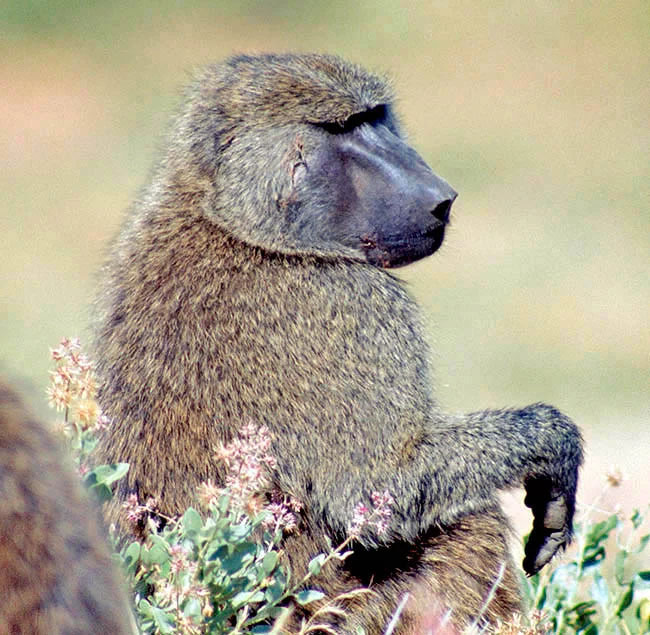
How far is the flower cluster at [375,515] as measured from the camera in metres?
3.34

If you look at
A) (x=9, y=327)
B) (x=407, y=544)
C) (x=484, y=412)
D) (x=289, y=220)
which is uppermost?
(x=289, y=220)

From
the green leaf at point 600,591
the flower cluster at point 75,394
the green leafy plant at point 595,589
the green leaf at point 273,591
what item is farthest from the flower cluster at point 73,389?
the green leaf at point 600,591

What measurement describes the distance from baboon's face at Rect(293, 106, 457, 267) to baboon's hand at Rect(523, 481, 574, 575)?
0.80 m

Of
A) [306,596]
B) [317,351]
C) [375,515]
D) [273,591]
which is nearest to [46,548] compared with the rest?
[273,591]

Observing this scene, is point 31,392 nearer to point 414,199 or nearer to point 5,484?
point 5,484

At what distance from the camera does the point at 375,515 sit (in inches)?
137

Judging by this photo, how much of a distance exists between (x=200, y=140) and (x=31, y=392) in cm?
192

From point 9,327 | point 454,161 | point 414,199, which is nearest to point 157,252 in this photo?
point 414,199

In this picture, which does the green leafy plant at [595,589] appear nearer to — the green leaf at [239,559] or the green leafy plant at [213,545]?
the green leafy plant at [213,545]

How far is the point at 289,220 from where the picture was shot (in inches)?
158

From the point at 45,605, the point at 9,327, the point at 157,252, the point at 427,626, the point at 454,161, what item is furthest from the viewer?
the point at 454,161

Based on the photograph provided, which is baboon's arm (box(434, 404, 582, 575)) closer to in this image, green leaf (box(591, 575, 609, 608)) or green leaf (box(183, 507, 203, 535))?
green leaf (box(591, 575, 609, 608))

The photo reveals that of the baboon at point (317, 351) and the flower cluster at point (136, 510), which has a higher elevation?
the baboon at point (317, 351)

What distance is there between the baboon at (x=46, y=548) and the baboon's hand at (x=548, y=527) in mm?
2061
